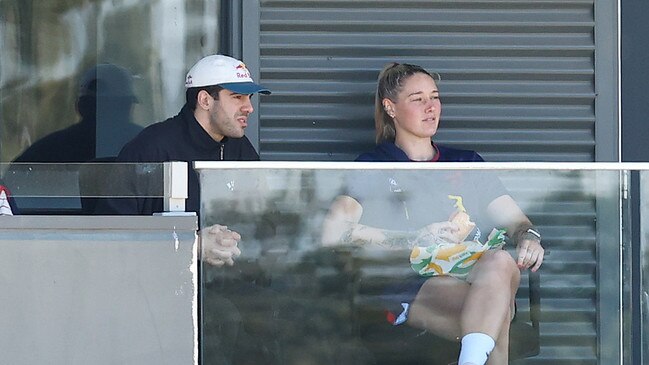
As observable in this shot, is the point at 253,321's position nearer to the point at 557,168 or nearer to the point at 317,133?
the point at 557,168

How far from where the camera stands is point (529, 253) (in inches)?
164

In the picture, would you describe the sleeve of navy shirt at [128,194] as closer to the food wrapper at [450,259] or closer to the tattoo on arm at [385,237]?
the tattoo on arm at [385,237]

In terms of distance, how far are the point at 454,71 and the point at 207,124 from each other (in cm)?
122

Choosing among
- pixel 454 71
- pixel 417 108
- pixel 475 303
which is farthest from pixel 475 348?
A: pixel 454 71

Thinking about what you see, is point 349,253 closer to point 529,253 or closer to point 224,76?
point 529,253

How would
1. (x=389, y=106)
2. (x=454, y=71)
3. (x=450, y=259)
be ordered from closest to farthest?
1. (x=450, y=259)
2. (x=389, y=106)
3. (x=454, y=71)

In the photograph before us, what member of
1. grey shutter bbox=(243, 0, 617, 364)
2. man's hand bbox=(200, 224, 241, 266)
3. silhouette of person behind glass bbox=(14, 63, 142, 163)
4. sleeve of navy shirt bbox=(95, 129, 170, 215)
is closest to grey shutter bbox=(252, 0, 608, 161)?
grey shutter bbox=(243, 0, 617, 364)

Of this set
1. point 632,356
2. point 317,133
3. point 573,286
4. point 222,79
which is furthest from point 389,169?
point 317,133

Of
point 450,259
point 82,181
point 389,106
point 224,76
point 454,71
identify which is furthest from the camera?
point 454,71

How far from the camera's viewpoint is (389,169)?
4.07m

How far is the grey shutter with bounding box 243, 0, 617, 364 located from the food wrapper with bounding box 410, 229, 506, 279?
1789mm

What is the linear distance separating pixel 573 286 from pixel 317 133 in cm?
192

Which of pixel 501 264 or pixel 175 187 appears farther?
pixel 501 264

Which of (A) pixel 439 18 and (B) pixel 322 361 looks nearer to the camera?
(B) pixel 322 361
